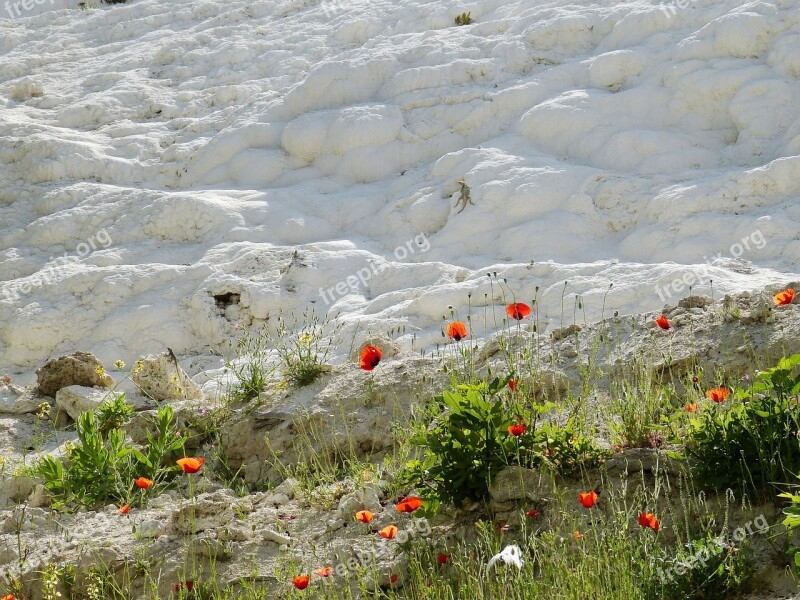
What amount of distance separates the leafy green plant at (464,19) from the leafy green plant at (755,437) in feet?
29.1

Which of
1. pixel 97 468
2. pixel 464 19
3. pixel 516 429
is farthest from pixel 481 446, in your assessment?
pixel 464 19

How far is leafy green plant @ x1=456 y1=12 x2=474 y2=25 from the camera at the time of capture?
12.2 meters

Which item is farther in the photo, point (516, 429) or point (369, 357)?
point (369, 357)

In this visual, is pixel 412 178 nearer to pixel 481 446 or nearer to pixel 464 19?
pixel 464 19

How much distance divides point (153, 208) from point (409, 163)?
114 inches

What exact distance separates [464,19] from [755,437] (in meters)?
9.15

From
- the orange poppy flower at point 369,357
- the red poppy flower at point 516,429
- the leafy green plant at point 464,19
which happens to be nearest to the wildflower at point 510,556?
the red poppy flower at point 516,429

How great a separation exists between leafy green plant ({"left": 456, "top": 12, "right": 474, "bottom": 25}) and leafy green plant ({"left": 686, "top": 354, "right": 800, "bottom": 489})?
8.86 m

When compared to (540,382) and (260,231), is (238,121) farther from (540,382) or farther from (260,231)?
(540,382)

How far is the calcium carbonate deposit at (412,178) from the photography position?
8.27m

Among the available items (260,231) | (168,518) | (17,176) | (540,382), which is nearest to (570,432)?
(540,382)

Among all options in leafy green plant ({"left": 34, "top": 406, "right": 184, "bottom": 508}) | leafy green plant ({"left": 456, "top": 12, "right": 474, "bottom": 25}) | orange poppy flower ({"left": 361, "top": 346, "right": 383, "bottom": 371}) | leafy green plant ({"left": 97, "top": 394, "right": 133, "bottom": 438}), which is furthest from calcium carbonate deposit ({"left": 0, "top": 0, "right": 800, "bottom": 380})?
orange poppy flower ({"left": 361, "top": 346, "right": 383, "bottom": 371})

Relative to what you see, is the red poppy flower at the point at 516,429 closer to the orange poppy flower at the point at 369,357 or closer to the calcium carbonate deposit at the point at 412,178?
the orange poppy flower at the point at 369,357

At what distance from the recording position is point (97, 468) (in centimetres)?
560
